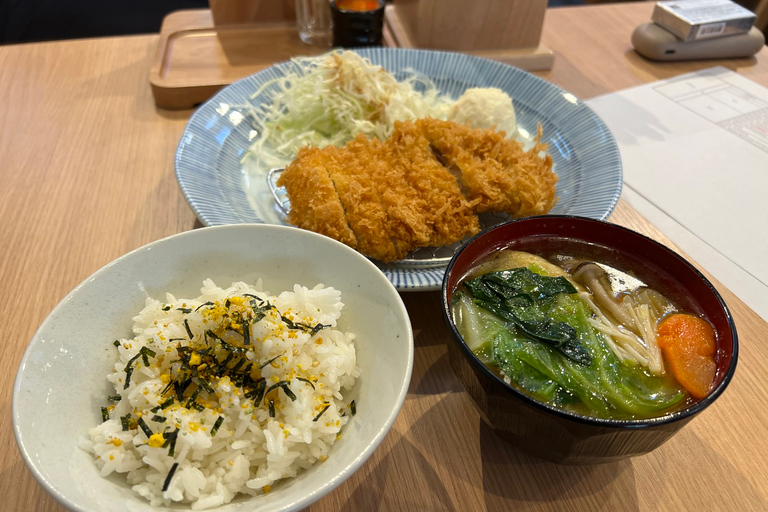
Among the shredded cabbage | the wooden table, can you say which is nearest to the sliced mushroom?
the wooden table

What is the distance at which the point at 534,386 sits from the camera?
94cm

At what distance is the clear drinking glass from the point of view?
2.72 m

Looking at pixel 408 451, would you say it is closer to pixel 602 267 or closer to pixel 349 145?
pixel 602 267

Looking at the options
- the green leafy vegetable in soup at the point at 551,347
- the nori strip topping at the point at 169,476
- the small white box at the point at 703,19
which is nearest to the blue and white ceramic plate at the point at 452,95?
the green leafy vegetable in soup at the point at 551,347

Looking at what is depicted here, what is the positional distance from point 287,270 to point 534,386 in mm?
635

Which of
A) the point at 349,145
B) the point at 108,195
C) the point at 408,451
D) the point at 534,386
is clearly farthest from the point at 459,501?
the point at 108,195

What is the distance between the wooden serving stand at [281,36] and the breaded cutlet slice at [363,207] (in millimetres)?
1104

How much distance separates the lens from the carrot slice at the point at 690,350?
935 mm

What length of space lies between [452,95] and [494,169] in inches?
37.4

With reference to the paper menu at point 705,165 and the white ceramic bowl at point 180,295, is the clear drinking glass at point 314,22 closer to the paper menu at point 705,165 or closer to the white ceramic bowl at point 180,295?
the paper menu at point 705,165

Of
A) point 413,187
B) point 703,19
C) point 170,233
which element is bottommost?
point 170,233

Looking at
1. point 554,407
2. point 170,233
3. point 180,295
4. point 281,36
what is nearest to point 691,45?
point 281,36

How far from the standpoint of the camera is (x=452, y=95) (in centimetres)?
243

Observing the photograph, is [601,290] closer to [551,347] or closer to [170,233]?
[551,347]
